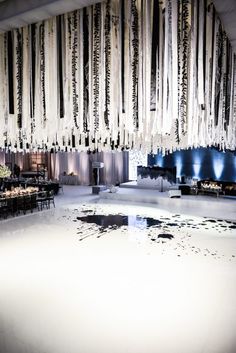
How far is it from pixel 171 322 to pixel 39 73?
138 inches

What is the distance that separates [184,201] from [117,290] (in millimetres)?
7935

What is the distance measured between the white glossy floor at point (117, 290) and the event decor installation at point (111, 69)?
2.56 m

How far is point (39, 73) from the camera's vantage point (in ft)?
8.10

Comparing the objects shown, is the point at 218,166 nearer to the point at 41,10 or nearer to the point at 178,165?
the point at 178,165

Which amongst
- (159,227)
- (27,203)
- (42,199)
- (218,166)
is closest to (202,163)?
(218,166)

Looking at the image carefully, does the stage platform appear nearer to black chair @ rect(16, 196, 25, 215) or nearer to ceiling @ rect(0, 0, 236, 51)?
black chair @ rect(16, 196, 25, 215)

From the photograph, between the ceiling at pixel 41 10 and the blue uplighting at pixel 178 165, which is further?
the blue uplighting at pixel 178 165

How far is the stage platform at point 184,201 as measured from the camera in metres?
11.1

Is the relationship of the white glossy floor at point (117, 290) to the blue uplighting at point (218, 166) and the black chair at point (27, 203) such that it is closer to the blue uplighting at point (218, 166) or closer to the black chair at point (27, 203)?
the black chair at point (27, 203)

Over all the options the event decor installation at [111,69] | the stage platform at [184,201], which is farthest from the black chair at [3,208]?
the event decor installation at [111,69]

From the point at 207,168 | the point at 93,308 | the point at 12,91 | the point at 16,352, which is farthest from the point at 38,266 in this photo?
the point at 207,168

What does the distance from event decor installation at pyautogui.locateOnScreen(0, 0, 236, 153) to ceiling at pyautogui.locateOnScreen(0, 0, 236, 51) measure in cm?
12

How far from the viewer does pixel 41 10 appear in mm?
2131

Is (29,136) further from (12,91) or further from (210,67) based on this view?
(210,67)
